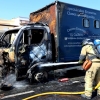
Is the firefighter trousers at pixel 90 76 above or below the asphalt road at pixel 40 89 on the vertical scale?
above

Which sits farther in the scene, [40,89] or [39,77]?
[39,77]

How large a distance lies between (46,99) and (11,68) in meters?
2.04

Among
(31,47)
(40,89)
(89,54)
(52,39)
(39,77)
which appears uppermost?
(52,39)

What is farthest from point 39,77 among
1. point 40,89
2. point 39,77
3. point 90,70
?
point 90,70

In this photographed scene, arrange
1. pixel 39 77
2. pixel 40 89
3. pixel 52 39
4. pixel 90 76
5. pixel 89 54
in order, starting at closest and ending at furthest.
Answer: pixel 90 76 < pixel 89 54 < pixel 40 89 < pixel 39 77 < pixel 52 39

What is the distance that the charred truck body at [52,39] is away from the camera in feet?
23.9

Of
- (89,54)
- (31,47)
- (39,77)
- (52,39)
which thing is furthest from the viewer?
(52,39)

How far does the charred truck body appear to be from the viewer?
7.29 meters

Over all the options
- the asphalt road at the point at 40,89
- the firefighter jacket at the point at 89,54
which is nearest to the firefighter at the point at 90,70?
the firefighter jacket at the point at 89,54

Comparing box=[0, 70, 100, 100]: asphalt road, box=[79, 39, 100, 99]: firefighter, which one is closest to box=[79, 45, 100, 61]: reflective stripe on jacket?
box=[79, 39, 100, 99]: firefighter

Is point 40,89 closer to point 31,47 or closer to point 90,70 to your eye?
point 31,47

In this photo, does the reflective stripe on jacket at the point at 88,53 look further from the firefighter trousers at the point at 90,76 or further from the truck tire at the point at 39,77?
the truck tire at the point at 39,77

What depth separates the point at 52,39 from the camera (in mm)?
8234

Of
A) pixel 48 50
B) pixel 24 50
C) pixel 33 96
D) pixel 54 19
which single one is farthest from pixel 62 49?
pixel 33 96
